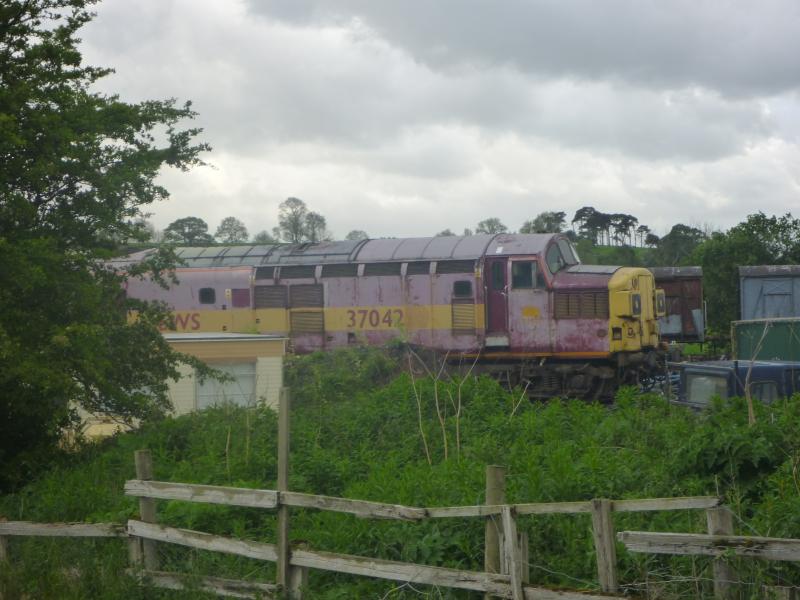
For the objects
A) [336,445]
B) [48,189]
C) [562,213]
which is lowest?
[336,445]

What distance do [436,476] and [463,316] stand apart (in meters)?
10.9

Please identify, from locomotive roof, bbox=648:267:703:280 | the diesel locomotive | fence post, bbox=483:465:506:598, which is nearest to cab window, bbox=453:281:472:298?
the diesel locomotive

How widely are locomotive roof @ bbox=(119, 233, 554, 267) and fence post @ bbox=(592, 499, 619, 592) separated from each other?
1373 centimetres

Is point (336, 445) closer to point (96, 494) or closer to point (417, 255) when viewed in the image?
point (96, 494)

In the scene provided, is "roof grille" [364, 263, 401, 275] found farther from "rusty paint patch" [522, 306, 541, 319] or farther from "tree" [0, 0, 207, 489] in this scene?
"tree" [0, 0, 207, 489]

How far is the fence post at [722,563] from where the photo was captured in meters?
5.86

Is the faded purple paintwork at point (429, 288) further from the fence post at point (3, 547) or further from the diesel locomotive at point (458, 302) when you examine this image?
the fence post at point (3, 547)

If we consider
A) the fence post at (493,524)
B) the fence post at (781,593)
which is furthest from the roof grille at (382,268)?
the fence post at (781,593)

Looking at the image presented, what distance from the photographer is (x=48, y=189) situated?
13164 millimetres

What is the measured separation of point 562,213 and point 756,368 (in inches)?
1897

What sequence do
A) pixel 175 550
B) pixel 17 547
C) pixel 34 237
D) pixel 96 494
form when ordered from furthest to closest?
pixel 34 237 < pixel 96 494 < pixel 17 547 < pixel 175 550

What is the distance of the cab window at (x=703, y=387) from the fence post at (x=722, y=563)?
6.88 m

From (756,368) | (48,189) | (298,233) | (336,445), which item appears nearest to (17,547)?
(336,445)

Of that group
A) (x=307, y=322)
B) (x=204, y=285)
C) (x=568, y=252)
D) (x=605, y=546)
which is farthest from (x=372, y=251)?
(x=605, y=546)
